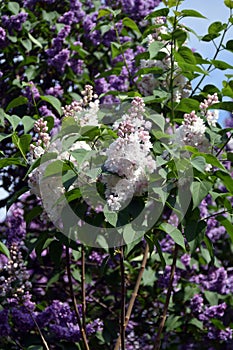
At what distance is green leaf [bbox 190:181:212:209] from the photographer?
5.82 ft

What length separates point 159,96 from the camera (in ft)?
7.75

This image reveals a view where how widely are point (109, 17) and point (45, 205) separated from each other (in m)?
2.03

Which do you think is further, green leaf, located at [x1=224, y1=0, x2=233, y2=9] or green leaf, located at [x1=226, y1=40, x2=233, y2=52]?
green leaf, located at [x1=226, y1=40, x2=233, y2=52]

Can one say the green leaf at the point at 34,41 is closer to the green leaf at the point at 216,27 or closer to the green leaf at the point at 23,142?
the green leaf at the point at 216,27

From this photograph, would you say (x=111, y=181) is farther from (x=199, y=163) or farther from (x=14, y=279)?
(x=14, y=279)

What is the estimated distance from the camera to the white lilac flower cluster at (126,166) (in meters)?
1.70

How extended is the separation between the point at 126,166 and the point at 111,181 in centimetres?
7

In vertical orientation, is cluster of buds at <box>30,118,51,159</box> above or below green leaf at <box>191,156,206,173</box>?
above

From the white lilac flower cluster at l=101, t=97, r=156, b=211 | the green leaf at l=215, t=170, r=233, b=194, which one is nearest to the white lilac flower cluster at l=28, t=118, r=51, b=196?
the white lilac flower cluster at l=101, t=97, r=156, b=211

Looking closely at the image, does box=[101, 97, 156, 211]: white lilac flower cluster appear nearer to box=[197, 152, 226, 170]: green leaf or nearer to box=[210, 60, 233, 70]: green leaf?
box=[197, 152, 226, 170]: green leaf

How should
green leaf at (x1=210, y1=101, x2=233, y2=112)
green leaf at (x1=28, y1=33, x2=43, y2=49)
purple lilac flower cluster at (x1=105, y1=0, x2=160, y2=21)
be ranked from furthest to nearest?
purple lilac flower cluster at (x1=105, y1=0, x2=160, y2=21) < green leaf at (x1=28, y1=33, x2=43, y2=49) < green leaf at (x1=210, y1=101, x2=233, y2=112)

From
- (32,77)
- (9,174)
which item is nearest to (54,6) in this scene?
(32,77)

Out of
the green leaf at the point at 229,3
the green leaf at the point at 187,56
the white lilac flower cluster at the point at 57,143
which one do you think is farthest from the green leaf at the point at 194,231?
the green leaf at the point at 229,3

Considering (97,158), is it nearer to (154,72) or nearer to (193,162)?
(193,162)
